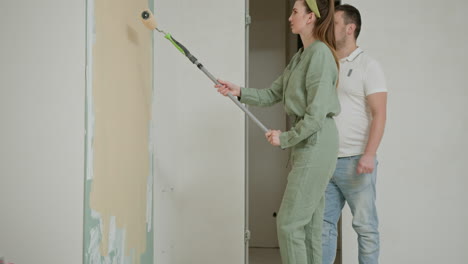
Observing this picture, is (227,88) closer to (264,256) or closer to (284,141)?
(284,141)

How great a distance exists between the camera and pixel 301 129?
1.50m

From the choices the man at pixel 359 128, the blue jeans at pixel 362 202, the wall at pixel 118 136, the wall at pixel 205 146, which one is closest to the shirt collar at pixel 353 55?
the man at pixel 359 128

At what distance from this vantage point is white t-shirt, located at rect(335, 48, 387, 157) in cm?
185

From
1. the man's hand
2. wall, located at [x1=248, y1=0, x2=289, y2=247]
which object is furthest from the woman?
wall, located at [x1=248, y1=0, x2=289, y2=247]

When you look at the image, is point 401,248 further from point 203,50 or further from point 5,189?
point 5,189

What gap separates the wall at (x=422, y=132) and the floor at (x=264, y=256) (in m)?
0.79

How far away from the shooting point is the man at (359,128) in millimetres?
1819

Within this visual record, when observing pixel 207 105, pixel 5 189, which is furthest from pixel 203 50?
pixel 5 189

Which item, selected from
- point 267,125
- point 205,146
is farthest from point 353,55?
point 267,125

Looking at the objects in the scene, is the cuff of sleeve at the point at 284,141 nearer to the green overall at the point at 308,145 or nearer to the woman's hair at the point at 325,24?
the green overall at the point at 308,145

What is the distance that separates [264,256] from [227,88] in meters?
→ 1.63

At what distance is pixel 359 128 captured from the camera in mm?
1868

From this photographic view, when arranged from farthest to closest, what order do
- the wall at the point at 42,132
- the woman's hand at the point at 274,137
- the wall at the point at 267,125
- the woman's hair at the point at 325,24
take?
the wall at the point at 267,125
the woman's hair at the point at 325,24
the woman's hand at the point at 274,137
the wall at the point at 42,132

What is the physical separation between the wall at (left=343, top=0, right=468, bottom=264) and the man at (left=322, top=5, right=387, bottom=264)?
0.49m
